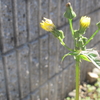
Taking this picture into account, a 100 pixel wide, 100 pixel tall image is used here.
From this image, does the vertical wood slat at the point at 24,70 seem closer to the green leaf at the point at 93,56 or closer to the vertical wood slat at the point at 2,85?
the vertical wood slat at the point at 2,85

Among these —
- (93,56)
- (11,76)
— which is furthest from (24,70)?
(93,56)

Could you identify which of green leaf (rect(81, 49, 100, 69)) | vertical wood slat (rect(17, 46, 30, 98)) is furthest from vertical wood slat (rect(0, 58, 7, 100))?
green leaf (rect(81, 49, 100, 69))

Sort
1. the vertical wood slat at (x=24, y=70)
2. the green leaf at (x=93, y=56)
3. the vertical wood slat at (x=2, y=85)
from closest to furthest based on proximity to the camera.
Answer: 1. the green leaf at (x=93, y=56)
2. the vertical wood slat at (x=2, y=85)
3. the vertical wood slat at (x=24, y=70)

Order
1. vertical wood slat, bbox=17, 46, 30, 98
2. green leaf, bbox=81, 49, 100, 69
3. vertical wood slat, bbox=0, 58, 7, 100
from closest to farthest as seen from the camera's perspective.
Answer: green leaf, bbox=81, 49, 100, 69 → vertical wood slat, bbox=0, 58, 7, 100 → vertical wood slat, bbox=17, 46, 30, 98

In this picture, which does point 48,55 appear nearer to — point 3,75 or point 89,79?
point 3,75

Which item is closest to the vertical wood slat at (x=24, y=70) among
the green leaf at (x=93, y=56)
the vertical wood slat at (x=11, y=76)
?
the vertical wood slat at (x=11, y=76)

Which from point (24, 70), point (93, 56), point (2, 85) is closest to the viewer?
point (93, 56)

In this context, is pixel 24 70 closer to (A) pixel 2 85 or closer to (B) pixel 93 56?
(A) pixel 2 85

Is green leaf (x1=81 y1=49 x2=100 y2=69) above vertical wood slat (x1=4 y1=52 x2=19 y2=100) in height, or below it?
below

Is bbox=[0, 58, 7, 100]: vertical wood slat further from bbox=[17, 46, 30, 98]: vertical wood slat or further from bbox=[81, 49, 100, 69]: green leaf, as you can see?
bbox=[81, 49, 100, 69]: green leaf

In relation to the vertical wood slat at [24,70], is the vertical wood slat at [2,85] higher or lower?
lower

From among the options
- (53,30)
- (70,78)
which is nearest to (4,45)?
(53,30)
